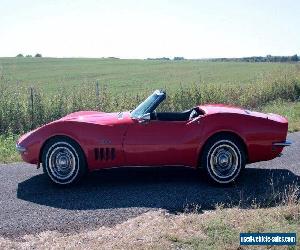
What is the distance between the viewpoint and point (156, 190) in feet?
19.6

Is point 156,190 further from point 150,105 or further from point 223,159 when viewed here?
point 150,105

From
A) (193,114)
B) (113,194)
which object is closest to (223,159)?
(193,114)

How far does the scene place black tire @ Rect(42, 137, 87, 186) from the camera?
6098mm

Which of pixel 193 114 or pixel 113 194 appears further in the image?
pixel 193 114

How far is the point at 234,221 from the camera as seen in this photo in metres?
4.61

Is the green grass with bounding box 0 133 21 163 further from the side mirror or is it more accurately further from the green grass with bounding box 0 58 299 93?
the green grass with bounding box 0 58 299 93

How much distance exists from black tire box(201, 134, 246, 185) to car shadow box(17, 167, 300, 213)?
0.49 feet

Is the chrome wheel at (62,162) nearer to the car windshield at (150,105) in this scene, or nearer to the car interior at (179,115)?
the car windshield at (150,105)

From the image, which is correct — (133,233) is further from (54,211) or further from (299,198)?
(299,198)

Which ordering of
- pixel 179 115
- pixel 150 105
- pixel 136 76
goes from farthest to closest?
pixel 136 76
pixel 179 115
pixel 150 105

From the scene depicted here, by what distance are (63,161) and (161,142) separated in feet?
4.53

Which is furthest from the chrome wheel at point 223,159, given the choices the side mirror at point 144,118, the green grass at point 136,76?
the green grass at point 136,76

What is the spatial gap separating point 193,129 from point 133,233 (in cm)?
211

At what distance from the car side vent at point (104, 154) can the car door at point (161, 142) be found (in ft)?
0.59
